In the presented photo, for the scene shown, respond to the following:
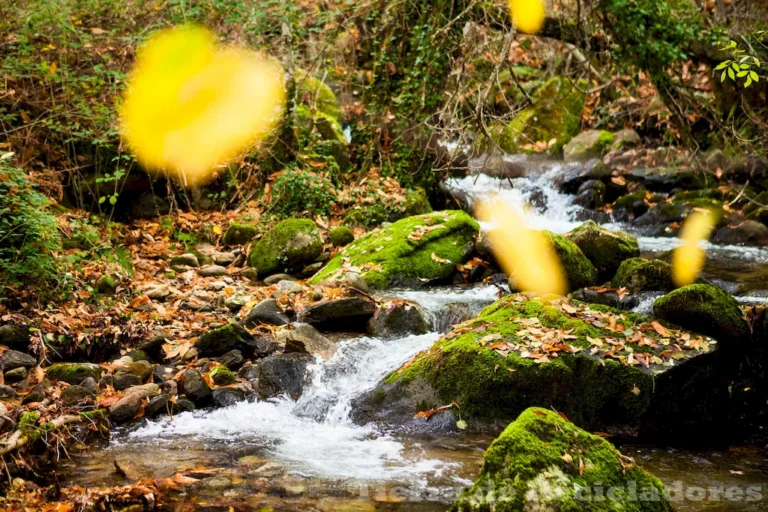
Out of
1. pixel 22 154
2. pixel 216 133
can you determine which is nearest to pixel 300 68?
pixel 216 133

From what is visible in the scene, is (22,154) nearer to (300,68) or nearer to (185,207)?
(185,207)

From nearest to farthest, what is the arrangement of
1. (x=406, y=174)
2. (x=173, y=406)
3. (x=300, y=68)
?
(x=173, y=406) < (x=406, y=174) < (x=300, y=68)

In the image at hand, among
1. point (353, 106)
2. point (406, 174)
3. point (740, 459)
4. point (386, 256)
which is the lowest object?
point (740, 459)

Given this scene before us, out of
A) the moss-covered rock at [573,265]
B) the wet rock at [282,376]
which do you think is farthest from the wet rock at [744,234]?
the wet rock at [282,376]

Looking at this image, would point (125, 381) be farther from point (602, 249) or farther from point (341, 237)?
point (602, 249)

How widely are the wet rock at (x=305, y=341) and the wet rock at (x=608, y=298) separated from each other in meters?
2.98

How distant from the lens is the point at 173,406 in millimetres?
5570

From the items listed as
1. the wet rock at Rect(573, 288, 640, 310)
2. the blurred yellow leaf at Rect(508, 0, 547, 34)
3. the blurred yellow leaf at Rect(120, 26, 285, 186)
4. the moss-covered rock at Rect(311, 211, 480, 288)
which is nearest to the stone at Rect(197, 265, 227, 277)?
the moss-covered rock at Rect(311, 211, 480, 288)

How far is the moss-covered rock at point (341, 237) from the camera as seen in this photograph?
1020 centimetres

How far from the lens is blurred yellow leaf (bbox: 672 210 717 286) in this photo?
7.97 metres

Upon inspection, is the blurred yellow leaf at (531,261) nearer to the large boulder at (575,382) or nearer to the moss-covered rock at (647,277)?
the moss-covered rock at (647,277)

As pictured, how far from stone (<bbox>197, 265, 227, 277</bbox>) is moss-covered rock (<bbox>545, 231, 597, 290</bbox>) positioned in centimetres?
437

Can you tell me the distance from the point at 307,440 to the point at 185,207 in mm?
7204

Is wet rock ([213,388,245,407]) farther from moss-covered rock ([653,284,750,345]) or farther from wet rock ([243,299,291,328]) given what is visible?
moss-covered rock ([653,284,750,345])
